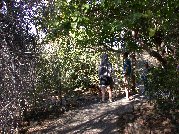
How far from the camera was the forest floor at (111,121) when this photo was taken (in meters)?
11.0

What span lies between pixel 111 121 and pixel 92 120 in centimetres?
63

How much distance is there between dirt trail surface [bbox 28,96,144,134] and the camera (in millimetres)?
11297

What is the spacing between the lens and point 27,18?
9062 millimetres

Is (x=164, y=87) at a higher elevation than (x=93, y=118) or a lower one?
higher

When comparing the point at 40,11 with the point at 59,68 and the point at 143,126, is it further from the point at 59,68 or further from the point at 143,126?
the point at 59,68

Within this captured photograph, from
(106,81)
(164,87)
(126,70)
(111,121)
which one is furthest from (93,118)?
(126,70)

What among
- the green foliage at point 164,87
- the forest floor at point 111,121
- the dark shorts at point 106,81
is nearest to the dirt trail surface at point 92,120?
the forest floor at point 111,121

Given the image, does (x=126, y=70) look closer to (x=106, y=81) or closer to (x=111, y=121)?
(x=106, y=81)

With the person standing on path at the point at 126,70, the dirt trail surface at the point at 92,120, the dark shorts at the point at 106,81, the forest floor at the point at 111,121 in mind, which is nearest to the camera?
the forest floor at the point at 111,121

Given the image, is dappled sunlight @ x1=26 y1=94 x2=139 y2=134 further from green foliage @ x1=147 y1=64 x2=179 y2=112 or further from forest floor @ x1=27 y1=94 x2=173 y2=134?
green foliage @ x1=147 y1=64 x2=179 y2=112

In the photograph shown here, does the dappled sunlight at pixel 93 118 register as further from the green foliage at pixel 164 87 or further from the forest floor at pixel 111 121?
the green foliage at pixel 164 87

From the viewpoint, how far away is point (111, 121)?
459 inches

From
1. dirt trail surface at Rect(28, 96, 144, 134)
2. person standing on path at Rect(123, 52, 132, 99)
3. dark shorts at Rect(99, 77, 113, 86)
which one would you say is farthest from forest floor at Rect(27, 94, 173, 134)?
dark shorts at Rect(99, 77, 113, 86)

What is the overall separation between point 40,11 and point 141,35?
2966 mm
